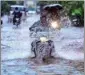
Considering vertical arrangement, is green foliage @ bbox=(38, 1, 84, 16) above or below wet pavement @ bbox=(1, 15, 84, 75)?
above

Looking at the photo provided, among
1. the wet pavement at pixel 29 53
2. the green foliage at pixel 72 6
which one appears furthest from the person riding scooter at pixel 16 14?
the green foliage at pixel 72 6

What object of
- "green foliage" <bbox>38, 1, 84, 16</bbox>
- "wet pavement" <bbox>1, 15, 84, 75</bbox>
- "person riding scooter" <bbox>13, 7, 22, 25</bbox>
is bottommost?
"wet pavement" <bbox>1, 15, 84, 75</bbox>

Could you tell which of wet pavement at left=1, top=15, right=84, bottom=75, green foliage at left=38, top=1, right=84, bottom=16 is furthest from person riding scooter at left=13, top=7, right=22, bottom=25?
green foliage at left=38, top=1, right=84, bottom=16

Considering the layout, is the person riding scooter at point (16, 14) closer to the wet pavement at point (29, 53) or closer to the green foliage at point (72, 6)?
the wet pavement at point (29, 53)

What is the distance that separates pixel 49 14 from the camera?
2.77 m

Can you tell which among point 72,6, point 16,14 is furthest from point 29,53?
point 72,6

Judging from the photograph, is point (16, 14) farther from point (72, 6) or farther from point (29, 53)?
point (72, 6)

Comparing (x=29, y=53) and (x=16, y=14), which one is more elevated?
(x=16, y=14)

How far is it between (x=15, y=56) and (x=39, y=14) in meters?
0.45

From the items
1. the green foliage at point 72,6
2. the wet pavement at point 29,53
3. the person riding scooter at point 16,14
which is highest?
the green foliage at point 72,6

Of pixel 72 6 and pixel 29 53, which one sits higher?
pixel 72 6

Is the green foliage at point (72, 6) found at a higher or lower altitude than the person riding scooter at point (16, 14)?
higher

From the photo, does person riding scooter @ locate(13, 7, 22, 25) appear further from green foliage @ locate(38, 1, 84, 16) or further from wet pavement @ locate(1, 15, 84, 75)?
green foliage @ locate(38, 1, 84, 16)

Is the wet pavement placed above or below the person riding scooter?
below
